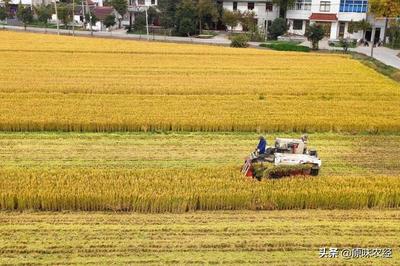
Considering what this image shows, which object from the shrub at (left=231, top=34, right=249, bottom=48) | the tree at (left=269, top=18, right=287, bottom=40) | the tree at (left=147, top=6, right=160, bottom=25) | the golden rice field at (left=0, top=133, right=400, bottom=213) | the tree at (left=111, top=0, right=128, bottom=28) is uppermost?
the tree at (left=111, top=0, right=128, bottom=28)

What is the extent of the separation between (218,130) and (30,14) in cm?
5654

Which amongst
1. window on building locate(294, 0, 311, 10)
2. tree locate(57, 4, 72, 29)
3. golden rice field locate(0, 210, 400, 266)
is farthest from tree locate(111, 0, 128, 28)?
golden rice field locate(0, 210, 400, 266)

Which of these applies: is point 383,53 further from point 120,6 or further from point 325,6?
point 120,6

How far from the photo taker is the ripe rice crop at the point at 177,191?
13.9 meters

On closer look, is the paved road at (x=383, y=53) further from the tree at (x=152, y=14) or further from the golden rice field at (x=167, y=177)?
the golden rice field at (x=167, y=177)

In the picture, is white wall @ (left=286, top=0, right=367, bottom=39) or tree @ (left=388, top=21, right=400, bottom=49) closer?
tree @ (left=388, top=21, right=400, bottom=49)

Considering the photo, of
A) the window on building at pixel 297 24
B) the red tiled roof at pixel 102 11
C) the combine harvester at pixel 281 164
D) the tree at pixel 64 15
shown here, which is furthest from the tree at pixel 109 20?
the combine harvester at pixel 281 164

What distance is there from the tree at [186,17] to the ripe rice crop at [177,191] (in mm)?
49661

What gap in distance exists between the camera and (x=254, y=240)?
492 inches

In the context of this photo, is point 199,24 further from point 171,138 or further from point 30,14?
point 171,138

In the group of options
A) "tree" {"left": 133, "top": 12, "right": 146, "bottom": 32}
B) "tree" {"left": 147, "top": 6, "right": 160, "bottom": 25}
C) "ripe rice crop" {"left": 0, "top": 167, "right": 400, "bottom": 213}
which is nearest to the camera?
"ripe rice crop" {"left": 0, "top": 167, "right": 400, "bottom": 213}

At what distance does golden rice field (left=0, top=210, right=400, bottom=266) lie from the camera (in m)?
11.7

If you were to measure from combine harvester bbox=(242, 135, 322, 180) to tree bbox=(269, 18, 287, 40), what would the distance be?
48.0 m

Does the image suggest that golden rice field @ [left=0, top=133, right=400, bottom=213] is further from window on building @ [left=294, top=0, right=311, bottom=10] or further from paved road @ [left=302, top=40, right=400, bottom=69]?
window on building @ [left=294, top=0, right=311, bottom=10]
